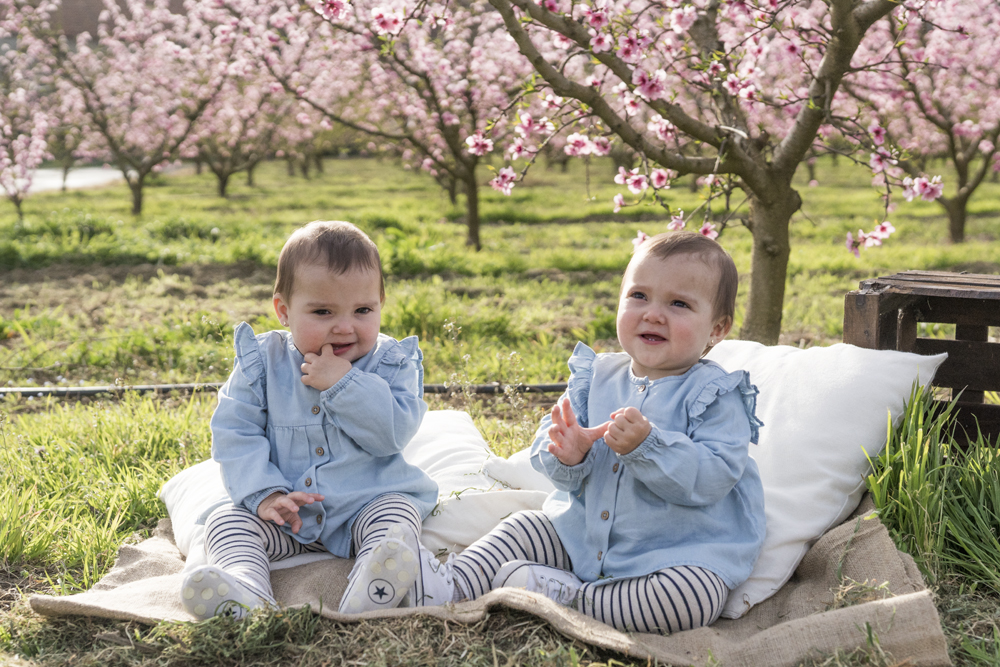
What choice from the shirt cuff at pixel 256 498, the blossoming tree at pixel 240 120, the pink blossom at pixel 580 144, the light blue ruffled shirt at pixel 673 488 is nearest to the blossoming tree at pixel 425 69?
the pink blossom at pixel 580 144

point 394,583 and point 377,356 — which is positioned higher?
point 377,356

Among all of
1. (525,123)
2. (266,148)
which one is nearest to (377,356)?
(525,123)

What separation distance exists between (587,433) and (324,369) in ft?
2.44

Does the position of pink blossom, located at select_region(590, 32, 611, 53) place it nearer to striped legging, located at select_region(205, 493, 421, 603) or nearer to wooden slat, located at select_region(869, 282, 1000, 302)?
wooden slat, located at select_region(869, 282, 1000, 302)

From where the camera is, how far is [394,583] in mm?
1938

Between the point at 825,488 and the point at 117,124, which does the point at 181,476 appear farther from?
the point at 117,124

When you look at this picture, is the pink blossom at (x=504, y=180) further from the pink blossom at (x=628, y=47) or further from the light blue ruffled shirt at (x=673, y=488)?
the light blue ruffled shirt at (x=673, y=488)

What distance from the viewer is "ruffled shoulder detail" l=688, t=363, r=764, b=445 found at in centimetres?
201

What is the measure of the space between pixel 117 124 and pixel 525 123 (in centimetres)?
1550

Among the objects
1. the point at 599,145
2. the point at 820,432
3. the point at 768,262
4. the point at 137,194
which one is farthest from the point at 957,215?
the point at 137,194

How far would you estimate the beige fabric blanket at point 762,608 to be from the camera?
174 cm

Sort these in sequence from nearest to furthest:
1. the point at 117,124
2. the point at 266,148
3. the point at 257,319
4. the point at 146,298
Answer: the point at 257,319 → the point at 146,298 → the point at 117,124 → the point at 266,148

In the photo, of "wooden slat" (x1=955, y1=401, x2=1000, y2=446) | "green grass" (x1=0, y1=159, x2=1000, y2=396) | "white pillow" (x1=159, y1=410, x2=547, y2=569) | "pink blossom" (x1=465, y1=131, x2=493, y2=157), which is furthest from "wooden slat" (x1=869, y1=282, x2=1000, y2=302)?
"pink blossom" (x1=465, y1=131, x2=493, y2=157)

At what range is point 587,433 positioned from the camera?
1.97m
